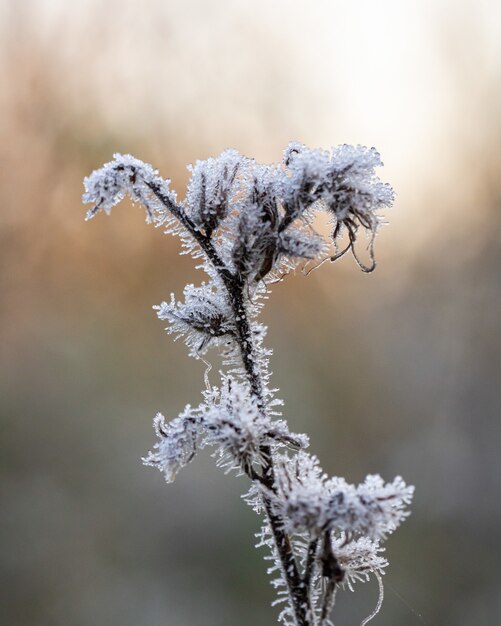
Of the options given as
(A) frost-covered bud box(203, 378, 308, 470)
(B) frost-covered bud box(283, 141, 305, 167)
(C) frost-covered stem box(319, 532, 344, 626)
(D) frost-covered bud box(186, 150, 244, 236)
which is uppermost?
(B) frost-covered bud box(283, 141, 305, 167)

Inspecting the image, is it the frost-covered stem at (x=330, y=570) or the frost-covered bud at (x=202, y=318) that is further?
the frost-covered bud at (x=202, y=318)

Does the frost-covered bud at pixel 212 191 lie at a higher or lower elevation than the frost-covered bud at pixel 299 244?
higher

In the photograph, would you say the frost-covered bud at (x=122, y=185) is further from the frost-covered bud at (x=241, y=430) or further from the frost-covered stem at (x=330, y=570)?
the frost-covered stem at (x=330, y=570)

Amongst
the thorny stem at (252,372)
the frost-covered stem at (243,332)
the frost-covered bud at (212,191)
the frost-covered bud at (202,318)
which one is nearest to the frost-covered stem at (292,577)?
the thorny stem at (252,372)

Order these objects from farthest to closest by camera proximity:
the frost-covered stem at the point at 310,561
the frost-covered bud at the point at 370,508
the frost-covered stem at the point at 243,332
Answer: the frost-covered stem at the point at 243,332 < the frost-covered stem at the point at 310,561 < the frost-covered bud at the point at 370,508

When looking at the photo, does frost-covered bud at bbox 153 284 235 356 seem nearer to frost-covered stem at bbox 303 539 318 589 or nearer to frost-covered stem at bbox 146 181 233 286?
frost-covered stem at bbox 146 181 233 286

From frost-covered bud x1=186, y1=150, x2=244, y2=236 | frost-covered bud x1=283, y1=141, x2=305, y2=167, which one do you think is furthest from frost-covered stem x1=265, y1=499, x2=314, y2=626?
frost-covered bud x1=283, y1=141, x2=305, y2=167

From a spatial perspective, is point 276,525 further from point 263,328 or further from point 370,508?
point 263,328

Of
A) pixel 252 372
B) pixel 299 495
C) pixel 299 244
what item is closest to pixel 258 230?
pixel 299 244
